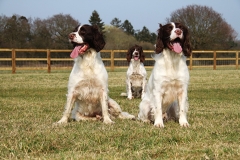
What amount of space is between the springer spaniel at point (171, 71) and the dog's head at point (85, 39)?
86cm

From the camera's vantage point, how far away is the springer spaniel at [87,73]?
5.38 metres

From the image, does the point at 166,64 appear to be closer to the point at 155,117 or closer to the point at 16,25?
the point at 155,117

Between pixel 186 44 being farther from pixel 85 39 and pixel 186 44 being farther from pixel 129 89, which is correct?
pixel 129 89

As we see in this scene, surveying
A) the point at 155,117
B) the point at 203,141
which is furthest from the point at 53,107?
the point at 203,141

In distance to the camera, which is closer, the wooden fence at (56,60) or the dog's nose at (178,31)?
the dog's nose at (178,31)

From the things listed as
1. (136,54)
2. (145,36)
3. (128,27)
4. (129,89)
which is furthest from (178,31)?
(128,27)

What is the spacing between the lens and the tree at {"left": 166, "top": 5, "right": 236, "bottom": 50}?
1751 inches

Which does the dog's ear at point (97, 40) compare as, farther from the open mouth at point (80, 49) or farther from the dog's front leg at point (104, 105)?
the dog's front leg at point (104, 105)

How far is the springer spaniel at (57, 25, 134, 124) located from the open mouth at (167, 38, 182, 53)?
3.27ft

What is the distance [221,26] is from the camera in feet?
153

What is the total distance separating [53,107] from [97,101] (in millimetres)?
1921

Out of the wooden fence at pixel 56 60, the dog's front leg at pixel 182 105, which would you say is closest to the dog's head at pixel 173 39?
the dog's front leg at pixel 182 105

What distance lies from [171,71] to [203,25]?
41.3 meters

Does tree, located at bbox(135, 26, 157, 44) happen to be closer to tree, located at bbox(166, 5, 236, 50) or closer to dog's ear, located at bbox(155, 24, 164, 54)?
tree, located at bbox(166, 5, 236, 50)
